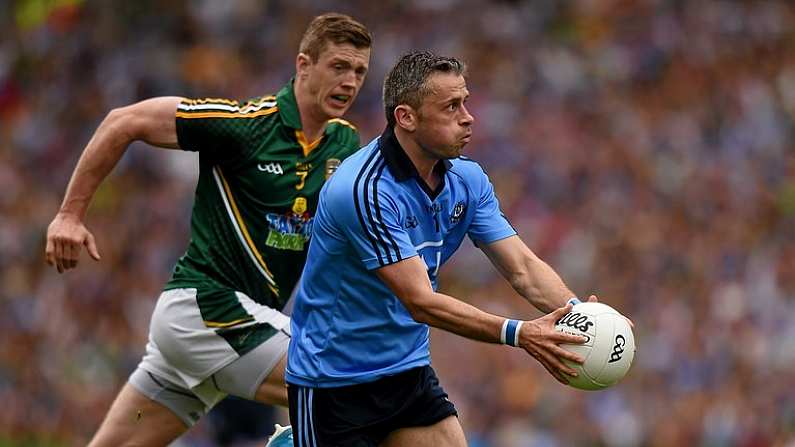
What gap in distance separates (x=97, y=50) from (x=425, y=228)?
12.7 m

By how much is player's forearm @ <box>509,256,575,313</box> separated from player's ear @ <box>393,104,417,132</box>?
2.84 ft

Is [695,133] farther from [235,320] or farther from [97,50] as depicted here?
[235,320]

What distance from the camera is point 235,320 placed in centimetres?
767

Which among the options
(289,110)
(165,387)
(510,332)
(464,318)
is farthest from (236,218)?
(510,332)

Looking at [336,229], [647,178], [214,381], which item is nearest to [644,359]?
[647,178]

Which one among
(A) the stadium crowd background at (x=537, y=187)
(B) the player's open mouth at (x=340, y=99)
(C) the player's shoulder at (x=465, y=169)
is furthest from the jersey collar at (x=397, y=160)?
(A) the stadium crowd background at (x=537, y=187)

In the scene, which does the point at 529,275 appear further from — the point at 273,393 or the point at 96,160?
the point at 96,160

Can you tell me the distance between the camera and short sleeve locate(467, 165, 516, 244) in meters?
6.99

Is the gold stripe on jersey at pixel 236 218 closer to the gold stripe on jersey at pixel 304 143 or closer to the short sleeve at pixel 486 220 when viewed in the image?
the gold stripe on jersey at pixel 304 143

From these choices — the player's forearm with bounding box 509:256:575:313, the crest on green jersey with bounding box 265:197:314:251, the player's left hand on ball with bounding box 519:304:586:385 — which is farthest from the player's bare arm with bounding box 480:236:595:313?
the crest on green jersey with bounding box 265:197:314:251

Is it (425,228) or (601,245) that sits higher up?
(425,228)

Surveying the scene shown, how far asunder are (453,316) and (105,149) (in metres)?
2.17

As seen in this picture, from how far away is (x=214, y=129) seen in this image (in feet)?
24.8

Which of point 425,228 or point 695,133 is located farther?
point 695,133
